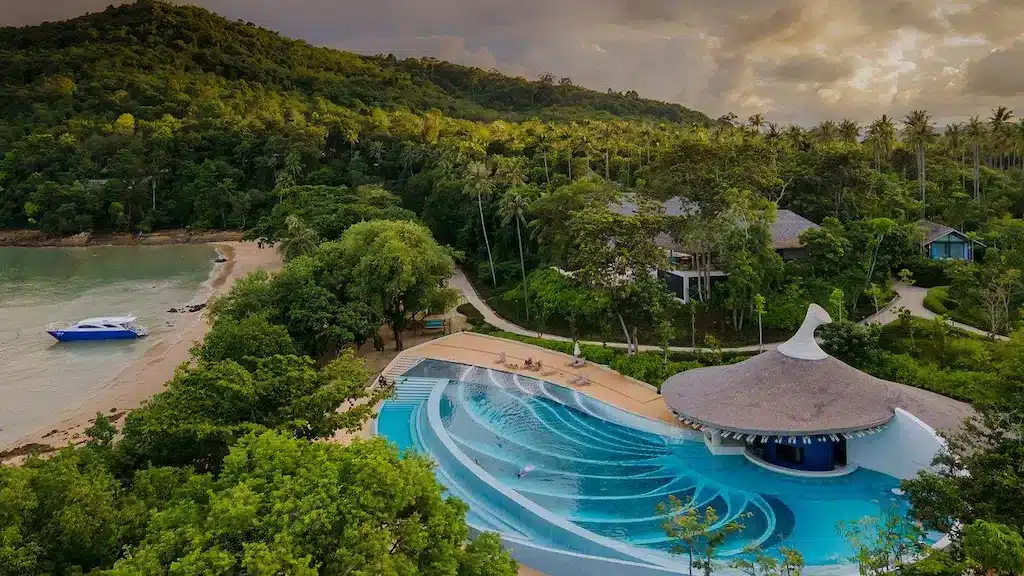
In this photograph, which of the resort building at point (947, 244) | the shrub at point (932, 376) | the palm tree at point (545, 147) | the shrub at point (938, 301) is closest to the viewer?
the shrub at point (932, 376)

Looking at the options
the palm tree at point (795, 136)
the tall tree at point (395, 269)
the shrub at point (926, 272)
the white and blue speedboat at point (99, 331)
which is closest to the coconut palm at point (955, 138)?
the palm tree at point (795, 136)

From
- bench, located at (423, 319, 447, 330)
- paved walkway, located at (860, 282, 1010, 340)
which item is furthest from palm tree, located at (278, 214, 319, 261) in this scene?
paved walkway, located at (860, 282, 1010, 340)

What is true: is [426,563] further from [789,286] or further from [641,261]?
[789,286]

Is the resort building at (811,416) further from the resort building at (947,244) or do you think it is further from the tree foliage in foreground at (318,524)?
the resort building at (947,244)

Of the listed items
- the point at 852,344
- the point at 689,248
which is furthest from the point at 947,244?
the point at 852,344

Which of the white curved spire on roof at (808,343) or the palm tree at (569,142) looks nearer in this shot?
the white curved spire on roof at (808,343)

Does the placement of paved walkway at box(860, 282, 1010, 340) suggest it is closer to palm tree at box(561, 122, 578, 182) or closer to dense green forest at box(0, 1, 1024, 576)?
dense green forest at box(0, 1, 1024, 576)
